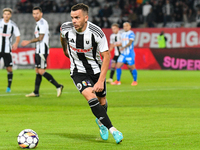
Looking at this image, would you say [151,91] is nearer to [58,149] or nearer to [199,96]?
[199,96]

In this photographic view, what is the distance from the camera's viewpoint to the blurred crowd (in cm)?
2717

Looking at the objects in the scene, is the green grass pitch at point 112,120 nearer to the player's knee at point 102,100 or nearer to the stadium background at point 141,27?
the player's knee at point 102,100

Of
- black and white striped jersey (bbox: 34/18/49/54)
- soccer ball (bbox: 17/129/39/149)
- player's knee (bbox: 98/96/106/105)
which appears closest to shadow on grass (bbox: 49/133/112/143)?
player's knee (bbox: 98/96/106/105)

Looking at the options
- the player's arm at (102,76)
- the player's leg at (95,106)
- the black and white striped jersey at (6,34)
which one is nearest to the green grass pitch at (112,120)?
the player's leg at (95,106)

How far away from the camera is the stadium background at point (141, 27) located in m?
23.0

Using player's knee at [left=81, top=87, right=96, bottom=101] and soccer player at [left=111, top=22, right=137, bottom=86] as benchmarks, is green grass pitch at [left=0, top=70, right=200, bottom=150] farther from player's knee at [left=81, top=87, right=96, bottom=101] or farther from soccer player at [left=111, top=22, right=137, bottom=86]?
soccer player at [left=111, top=22, right=137, bottom=86]

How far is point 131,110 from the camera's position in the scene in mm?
8438

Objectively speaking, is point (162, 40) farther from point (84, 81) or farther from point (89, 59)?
point (84, 81)

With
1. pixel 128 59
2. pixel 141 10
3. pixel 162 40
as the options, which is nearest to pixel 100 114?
pixel 128 59

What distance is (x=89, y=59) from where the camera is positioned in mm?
5738

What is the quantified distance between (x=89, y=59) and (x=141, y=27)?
75.4 feet

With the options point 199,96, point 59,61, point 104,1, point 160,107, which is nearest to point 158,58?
point 59,61

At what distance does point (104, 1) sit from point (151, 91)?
65.5 ft

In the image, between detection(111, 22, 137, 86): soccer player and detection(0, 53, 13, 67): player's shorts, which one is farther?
detection(111, 22, 137, 86): soccer player
